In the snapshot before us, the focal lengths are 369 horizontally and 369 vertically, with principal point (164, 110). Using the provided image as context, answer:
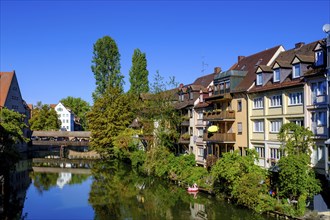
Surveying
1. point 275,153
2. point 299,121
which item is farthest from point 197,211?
point 299,121

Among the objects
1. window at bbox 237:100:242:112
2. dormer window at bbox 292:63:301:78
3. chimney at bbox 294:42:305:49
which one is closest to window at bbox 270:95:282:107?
dormer window at bbox 292:63:301:78

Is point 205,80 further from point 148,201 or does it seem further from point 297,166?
point 297,166

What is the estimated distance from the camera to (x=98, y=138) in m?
76.1

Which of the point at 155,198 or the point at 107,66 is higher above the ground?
the point at 107,66

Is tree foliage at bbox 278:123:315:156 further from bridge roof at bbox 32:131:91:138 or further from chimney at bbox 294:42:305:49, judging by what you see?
bridge roof at bbox 32:131:91:138

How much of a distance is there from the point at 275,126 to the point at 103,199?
19125 millimetres

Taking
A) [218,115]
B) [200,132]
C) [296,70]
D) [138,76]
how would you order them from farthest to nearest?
[138,76], [200,132], [218,115], [296,70]

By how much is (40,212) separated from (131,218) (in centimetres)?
879

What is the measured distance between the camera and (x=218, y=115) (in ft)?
146

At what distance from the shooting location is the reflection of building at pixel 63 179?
48875 millimetres

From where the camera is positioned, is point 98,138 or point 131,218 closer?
point 131,218

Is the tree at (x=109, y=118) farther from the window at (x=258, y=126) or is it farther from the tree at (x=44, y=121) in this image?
the window at (x=258, y=126)

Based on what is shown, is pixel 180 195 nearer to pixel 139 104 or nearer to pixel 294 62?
pixel 294 62

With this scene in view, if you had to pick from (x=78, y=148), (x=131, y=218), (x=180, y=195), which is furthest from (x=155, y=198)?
(x=78, y=148)
